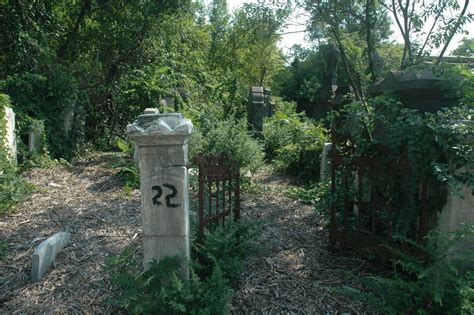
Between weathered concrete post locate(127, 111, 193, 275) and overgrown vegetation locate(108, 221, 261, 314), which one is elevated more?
weathered concrete post locate(127, 111, 193, 275)

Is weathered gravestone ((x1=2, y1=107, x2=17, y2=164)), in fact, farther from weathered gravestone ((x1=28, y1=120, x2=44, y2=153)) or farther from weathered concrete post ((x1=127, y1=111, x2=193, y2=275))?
weathered concrete post ((x1=127, y1=111, x2=193, y2=275))

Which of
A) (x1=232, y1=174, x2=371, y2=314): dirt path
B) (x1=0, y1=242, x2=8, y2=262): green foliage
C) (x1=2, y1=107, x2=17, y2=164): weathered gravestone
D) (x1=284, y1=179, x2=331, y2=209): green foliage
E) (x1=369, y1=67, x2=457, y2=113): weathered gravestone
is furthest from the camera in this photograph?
(x1=2, y1=107, x2=17, y2=164): weathered gravestone

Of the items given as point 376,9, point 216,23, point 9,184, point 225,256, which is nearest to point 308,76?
point 216,23

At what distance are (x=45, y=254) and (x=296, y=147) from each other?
5980 millimetres

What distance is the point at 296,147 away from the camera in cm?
911

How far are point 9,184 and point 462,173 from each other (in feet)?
18.5

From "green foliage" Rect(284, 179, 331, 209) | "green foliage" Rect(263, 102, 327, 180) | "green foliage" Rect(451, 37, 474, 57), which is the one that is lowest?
"green foliage" Rect(284, 179, 331, 209)

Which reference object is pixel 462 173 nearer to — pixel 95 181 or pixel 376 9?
pixel 376 9

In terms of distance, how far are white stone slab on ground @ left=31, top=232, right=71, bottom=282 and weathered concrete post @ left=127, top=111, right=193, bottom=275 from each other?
45.2 inches

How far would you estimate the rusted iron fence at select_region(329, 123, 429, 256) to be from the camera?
12.6ft

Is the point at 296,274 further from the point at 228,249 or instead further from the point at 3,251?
the point at 3,251

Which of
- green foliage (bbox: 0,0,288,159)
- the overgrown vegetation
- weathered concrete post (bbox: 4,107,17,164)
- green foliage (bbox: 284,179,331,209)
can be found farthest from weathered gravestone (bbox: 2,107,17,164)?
the overgrown vegetation

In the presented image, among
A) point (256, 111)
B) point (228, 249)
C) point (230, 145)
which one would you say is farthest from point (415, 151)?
point (256, 111)

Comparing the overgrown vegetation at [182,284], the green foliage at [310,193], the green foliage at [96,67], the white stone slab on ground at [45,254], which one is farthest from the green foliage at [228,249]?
the green foliage at [96,67]
